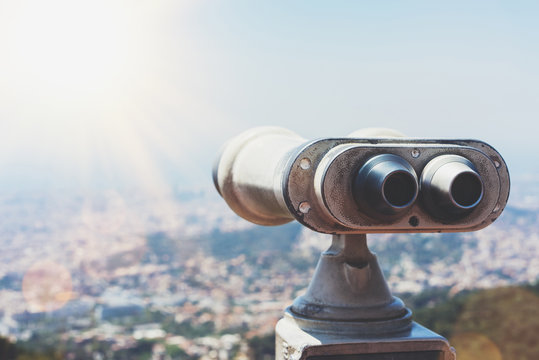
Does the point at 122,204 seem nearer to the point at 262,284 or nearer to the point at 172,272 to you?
the point at 172,272

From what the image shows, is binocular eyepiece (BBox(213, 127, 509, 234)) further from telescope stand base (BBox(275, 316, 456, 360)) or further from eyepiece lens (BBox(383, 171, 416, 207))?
telescope stand base (BBox(275, 316, 456, 360))

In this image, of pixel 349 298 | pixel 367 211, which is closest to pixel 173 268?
pixel 349 298

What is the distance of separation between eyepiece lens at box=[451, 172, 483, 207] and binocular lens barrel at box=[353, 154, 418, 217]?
0.11 meters

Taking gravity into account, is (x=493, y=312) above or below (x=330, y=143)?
below


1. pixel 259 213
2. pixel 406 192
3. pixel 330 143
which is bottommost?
pixel 259 213

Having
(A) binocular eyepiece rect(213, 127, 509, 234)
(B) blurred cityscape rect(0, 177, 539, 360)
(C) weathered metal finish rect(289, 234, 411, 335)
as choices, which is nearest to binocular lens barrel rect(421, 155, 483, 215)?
(A) binocular eyepiece rect(213, 127, 509, 234)

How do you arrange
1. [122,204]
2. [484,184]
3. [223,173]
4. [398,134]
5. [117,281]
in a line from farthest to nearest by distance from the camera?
[122,204] → [117,281] → [223,173] → [398,134] → [484,184]

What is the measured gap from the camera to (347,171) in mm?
1593

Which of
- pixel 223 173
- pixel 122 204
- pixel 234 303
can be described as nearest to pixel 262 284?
pixel 234 303

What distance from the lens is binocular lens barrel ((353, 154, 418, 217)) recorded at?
60.2 inches

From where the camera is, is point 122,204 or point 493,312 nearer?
point 493,312

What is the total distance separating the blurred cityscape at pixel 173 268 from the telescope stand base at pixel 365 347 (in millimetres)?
18554

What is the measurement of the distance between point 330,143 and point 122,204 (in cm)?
4027

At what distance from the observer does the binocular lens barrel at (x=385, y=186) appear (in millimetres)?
1530
